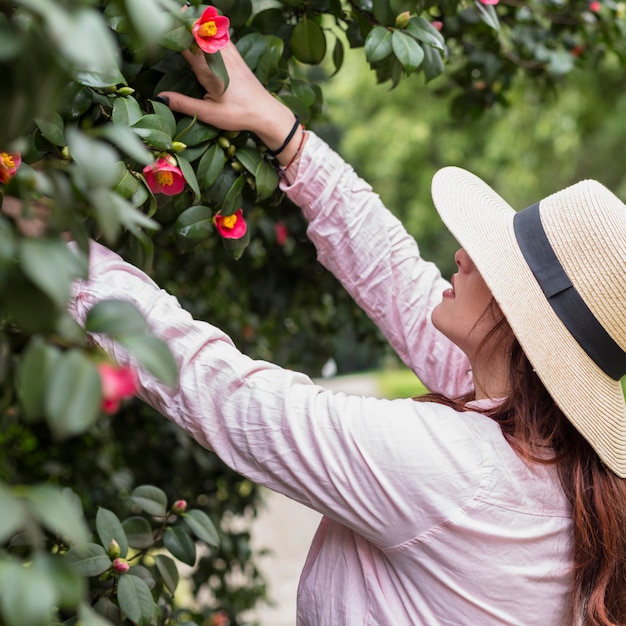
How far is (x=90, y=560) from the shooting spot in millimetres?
1152

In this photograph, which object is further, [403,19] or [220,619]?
[220,619]

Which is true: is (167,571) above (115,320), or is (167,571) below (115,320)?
below

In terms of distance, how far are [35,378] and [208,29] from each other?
76 cm

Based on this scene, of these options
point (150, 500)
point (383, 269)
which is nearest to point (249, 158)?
point (383, 269)

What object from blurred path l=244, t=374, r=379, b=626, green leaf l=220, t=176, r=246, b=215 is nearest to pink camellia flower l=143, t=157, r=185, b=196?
green leaf l=220, t=176, r=246, b=215

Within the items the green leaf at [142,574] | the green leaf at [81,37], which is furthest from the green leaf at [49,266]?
the green leaf at [142,574]

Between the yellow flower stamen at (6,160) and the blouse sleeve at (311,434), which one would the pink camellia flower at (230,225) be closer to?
the blouse sleeve at (311,434)

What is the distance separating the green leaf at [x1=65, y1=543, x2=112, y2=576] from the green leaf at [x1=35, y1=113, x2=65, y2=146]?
533mm

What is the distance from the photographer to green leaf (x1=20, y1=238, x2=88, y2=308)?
539 millimetres

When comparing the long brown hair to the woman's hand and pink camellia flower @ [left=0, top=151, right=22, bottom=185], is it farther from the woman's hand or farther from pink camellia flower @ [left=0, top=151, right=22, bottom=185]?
pink camellia flower @ [left=0, top=151, right=22, bottom=185]

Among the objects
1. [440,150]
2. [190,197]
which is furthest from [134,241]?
[440,150]

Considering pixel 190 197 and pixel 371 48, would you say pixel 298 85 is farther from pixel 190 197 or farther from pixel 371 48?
pixel 190 197

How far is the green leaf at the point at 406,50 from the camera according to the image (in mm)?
1327

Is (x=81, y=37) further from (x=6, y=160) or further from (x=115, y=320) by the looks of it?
(x=6, y=160)
